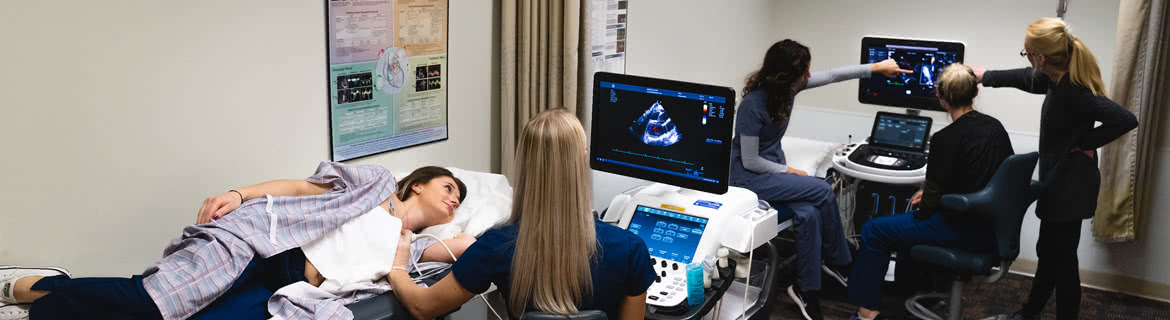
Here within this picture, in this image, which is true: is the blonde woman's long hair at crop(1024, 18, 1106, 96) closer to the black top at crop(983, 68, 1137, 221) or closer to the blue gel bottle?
the black top at crop(983, 68, 1137, 221)

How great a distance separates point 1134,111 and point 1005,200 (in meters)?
1.04

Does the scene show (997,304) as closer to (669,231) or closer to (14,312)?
(669,231)

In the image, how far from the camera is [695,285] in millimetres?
2281

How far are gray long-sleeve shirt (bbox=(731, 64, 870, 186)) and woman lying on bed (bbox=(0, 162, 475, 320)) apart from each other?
1.37 meters

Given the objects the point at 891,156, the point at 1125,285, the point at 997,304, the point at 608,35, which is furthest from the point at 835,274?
the point at 608,35

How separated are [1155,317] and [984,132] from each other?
1336mm

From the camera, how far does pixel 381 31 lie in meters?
2.78

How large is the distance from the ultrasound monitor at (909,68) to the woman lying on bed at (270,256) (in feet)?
7.43

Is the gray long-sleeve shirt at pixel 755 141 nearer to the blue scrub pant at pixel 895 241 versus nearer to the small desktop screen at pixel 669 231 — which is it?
the blue scrub pant at pixel 895 241

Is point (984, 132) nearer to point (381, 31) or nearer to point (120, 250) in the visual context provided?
point (381, 31)

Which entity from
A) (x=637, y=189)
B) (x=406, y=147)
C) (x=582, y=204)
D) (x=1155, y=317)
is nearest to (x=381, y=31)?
(x=406, y=147)

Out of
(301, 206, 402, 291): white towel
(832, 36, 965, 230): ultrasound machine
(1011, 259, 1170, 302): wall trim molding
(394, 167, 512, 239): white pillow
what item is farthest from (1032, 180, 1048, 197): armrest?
(301, 206, 402, 291): white towel

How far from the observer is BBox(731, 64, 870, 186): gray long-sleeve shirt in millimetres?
3552

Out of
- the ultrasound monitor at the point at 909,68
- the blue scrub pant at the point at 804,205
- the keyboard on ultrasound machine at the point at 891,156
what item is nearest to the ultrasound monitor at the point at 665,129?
the blue scrub pant at the point at 804,205
